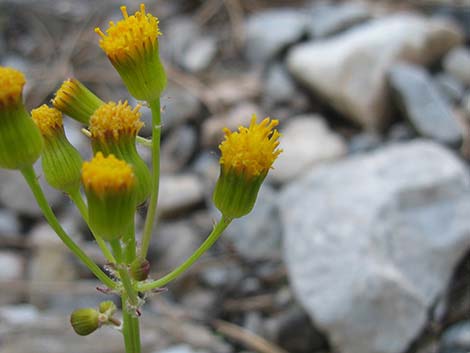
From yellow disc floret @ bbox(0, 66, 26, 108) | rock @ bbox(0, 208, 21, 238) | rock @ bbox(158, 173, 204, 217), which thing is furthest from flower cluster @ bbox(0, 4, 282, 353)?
rock @ bbox(0, 208, 21, 238)

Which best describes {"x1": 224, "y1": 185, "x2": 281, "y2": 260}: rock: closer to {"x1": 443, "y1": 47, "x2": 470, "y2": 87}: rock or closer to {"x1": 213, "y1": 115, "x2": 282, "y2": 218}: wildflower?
{"x1": 443, "y1": 47, "x2": 470, "y2": 87}: rock

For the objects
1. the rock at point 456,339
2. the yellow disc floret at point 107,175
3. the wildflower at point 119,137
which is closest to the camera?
the yellow disc floret at point 107,175

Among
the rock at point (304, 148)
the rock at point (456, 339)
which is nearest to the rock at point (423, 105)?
the rock at point (304, 148)

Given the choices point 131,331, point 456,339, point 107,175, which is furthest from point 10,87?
point 456,339

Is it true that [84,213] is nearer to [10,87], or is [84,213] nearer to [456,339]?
[10,87]

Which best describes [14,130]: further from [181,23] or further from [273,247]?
[181,23]

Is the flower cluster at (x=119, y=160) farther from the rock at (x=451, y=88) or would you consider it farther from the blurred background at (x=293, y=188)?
the rock at (x=451, y=88)

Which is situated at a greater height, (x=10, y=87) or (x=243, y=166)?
(x=10, y=87)
